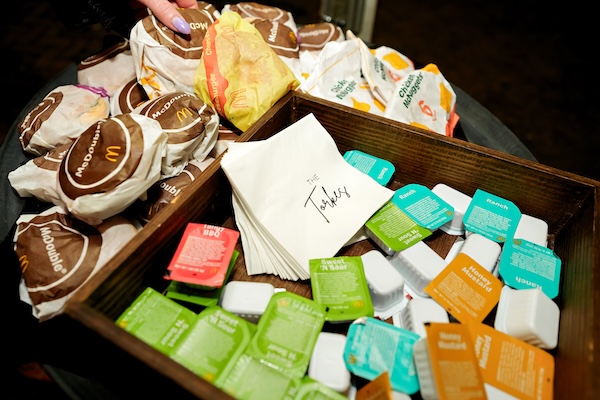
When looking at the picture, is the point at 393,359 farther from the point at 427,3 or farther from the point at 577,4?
the point at 577,4

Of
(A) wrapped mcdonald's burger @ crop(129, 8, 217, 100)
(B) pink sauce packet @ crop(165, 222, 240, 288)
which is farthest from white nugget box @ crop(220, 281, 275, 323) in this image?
(A) wrapped mcdonald's burger @ crop(129, 8, 217, 100)

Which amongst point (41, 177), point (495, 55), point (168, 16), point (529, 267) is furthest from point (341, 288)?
point (495, 55)

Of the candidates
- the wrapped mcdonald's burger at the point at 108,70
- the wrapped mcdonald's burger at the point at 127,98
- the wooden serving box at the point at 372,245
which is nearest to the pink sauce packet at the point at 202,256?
the wooden serving box at the point at 372,245

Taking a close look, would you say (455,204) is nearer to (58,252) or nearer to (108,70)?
(58,252)

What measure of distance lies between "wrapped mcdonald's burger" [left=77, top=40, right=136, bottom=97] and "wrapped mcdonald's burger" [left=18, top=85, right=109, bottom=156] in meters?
0.12

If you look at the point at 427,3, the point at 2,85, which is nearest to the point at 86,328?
the point at 2,85

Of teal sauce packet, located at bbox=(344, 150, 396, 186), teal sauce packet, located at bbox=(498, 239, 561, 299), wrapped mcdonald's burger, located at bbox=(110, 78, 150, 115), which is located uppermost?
wrapped mcdonald's burger, located at bbox=(110, 78, 150, 115)

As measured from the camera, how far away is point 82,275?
82 cm

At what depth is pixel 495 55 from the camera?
114 inches

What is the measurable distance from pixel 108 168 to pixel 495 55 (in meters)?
2.93

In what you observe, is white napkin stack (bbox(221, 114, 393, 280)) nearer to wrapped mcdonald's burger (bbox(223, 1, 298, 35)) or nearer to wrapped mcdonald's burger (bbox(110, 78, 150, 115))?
wrapped mcdonald's burger (bbox(110, 78, 150, 115))

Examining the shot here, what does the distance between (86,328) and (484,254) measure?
78 cm

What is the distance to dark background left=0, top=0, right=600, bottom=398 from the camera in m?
2.40

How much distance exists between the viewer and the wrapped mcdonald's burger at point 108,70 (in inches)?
47.9
